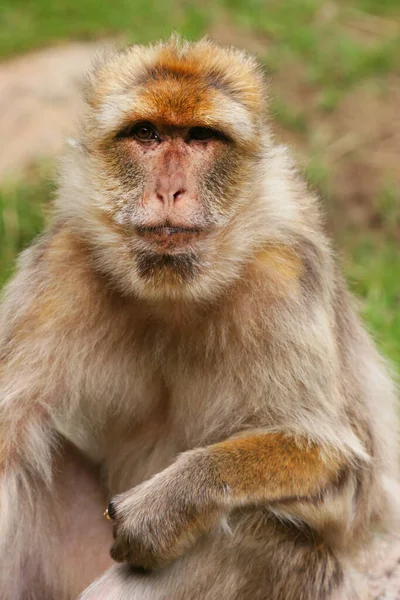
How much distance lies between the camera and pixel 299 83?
10.4 meters

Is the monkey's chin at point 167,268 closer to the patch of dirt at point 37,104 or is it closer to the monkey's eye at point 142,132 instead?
the monkey's eye at point 142,132

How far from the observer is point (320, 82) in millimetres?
10453

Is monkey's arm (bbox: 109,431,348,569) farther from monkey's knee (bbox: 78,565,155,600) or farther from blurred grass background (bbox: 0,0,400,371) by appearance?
blurred grass background (bbox: 0,0,400,371)

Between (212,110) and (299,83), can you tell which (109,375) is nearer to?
(212,110)

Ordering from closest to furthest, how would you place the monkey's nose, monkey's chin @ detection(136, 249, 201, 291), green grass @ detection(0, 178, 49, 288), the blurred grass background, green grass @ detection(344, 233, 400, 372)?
the monkey's nose → monkey's chin @ detection(136, 249, 201, 291) → green grass @ detection(344, 233, 400, 372) → green grass @ detection(0, 178, 49, 288) → the blurred grass background

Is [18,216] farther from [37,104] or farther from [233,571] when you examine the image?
[233,571]

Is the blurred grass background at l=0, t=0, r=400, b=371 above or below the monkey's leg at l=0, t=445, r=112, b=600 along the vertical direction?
above

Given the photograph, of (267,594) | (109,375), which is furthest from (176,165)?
(267,594)

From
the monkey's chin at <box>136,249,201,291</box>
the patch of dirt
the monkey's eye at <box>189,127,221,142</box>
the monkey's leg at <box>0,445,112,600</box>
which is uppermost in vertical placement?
Result: the monkey's eye at <box>189,127,221,142</box>

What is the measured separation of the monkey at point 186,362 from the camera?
13.4ft

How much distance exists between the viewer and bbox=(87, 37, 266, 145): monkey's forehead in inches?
161

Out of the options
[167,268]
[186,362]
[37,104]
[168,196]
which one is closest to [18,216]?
[37,104]

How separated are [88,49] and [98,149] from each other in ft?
20.8

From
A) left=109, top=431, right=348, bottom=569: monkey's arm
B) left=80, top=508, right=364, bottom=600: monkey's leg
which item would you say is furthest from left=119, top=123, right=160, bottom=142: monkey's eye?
left=80, top=508, right=364, bottom=600: monkey's leg
